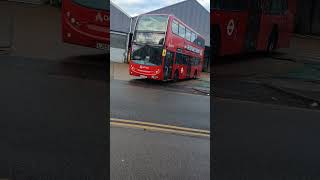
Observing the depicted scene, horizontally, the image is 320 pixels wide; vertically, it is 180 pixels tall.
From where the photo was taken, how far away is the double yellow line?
179 centimetres

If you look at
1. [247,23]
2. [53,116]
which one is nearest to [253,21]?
[247,23]

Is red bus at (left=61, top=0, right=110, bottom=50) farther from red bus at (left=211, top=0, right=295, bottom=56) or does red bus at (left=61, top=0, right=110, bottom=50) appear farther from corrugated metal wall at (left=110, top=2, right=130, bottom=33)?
red bus at (left=211, top=0, right=295, bottom=56)

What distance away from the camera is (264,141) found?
78.6 inches

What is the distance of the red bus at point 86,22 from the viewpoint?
1.72 m

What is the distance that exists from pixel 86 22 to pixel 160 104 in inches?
18.2

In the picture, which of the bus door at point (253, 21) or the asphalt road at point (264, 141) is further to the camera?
the asphalt road at point (264, 141)

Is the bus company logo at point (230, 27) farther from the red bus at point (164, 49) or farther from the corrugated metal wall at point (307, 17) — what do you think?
the corrugated metal wall at point (307, 17)

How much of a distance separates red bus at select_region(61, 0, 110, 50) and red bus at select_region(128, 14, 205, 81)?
0.14 m

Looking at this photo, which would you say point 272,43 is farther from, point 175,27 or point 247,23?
point 175,27

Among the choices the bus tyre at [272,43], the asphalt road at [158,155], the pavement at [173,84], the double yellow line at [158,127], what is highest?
the bus tyre at [272,43]

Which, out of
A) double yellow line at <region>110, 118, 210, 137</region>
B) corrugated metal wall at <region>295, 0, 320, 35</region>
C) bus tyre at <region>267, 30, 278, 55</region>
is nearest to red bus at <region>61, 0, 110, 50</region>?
double yellow line at <region>110, 118, 210, 137</region>

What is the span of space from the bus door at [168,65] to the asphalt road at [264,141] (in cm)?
23

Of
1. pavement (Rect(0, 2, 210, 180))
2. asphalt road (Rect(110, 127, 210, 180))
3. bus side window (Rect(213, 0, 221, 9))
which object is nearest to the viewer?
bus side window (Rect(213, 0, 221, 9))

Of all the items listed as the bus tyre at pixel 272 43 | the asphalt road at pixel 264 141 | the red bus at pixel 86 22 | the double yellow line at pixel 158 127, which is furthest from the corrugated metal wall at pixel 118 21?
the bus tyre at pixel 272 43
